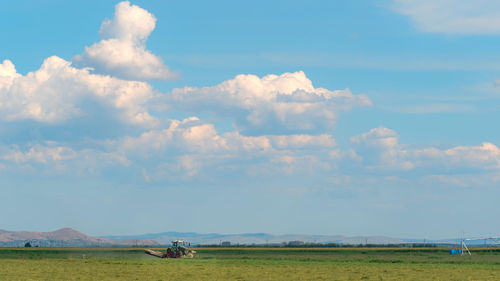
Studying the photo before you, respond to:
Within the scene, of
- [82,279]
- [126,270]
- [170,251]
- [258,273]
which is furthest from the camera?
[170,251]

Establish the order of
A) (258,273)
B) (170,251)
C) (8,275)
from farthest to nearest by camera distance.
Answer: (170,251), (258,273), (8,275)

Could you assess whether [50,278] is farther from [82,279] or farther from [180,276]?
[180,276]

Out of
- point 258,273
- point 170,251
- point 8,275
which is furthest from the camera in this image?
point 170,251

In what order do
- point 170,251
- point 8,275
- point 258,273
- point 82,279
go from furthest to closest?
point 170,251, point 258,273, point 8,275, point 82,279

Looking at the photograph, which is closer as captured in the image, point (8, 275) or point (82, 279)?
point (82, 279)

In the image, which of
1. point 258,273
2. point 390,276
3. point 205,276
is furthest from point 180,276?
point 390,276

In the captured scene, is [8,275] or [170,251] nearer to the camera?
[8,275]

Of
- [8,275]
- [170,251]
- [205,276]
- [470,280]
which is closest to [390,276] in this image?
[470,280]

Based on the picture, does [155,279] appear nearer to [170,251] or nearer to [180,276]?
[180,276]

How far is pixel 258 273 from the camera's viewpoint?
237ft

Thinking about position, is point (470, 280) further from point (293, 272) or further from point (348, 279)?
point (293, 272)

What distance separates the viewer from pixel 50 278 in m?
63.2

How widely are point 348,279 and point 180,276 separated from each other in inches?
666

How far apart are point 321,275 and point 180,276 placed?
14.8m
